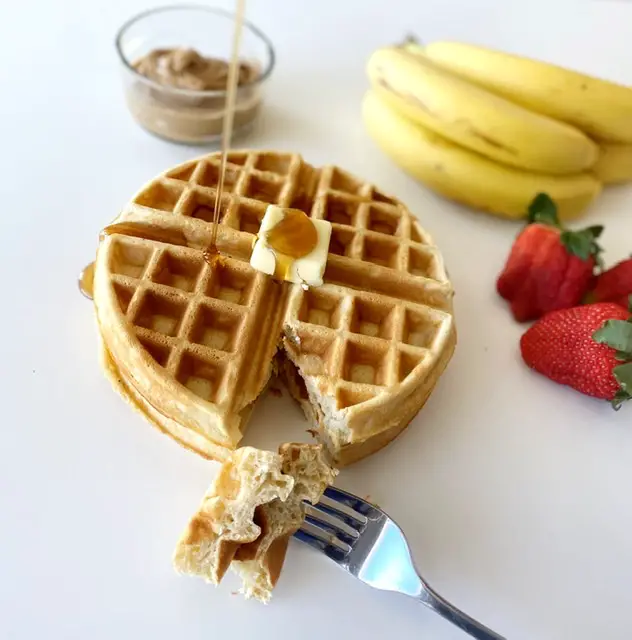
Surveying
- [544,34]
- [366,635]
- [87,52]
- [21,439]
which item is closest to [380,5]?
[544,34]

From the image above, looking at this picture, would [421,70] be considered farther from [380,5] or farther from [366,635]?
[366,635]

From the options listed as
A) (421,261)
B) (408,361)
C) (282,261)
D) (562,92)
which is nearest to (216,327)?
(282,261)

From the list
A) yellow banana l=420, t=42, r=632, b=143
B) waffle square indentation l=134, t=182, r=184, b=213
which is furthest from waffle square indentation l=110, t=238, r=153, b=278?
yellow banana l=420, t=42, r=632, b=143

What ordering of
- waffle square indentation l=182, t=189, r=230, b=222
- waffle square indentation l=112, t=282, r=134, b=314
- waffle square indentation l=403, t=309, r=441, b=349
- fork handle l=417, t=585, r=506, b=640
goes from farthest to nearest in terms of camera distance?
1. waffle square indentation l=182, t=189, r=230, b=222
2. waffle square indentation l=403, t=309, r=441, b=349
3. waffle square indentation l=112, t=282, r=134, b=314
4. fork handle l=417, t=585, r=506, b=640

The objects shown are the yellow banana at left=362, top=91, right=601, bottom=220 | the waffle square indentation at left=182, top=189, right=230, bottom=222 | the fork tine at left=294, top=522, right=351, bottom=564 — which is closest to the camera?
the fork tine at left=294, top=522, right=351, bottom=564

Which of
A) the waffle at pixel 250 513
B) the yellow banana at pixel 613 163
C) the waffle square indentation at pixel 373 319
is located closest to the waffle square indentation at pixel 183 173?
the waffle square indentation at pixel 373 319

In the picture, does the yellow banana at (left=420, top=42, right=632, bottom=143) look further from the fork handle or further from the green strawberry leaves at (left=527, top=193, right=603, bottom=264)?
the fork handle

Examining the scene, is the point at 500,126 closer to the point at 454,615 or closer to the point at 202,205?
the point at 202,205
